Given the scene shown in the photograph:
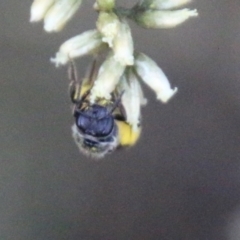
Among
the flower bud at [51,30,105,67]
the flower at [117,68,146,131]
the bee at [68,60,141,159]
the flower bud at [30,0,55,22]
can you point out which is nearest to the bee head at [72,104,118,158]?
the bee at [68,60,141,159]

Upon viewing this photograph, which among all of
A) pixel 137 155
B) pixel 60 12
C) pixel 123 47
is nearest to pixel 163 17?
pixel 123 47

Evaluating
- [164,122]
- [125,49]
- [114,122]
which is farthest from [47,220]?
[125,49]

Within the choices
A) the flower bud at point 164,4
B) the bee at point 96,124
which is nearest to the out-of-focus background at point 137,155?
the bee at point 96,124

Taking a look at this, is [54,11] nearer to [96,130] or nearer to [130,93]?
[130,93]

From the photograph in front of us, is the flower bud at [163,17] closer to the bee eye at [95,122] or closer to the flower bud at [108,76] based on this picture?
the flower bud at [108,76]

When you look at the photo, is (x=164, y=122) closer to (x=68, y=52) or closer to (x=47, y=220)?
(x=47, y=220)

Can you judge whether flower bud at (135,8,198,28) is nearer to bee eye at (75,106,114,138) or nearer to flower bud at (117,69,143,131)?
flower bud at (117,69,143,131)
